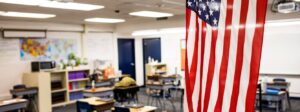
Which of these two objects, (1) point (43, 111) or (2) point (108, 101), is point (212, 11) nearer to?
(2) point (108, 101)

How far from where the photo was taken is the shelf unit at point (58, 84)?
7.72 metres

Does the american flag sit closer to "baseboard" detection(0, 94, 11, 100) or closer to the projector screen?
"baseboard" detection(0, 94, 11, 100)

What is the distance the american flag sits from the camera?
1.89 metres

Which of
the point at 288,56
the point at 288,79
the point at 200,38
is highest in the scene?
the point at 200,38

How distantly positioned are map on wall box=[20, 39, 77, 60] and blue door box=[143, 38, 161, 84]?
12.9 feet

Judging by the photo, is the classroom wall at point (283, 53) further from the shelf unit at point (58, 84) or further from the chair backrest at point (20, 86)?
the chair backrest at point (20, 86)

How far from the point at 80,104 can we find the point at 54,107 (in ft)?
11.5

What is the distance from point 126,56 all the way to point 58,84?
13.2ft

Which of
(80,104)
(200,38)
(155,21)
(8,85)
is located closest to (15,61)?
(8,85)

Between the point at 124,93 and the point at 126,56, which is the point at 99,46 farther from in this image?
the point at 124,93

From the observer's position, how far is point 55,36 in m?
8.86

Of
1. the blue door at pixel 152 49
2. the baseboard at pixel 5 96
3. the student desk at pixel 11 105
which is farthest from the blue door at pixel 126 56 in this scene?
the student desk at pixel 11 105

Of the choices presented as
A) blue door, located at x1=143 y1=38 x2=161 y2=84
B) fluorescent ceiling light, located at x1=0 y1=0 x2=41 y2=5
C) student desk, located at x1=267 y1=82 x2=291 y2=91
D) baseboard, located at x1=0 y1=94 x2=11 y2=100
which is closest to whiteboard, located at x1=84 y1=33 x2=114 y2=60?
blue door, located at x1=143 y1=38 x2=161 y2=84

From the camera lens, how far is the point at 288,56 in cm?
856
